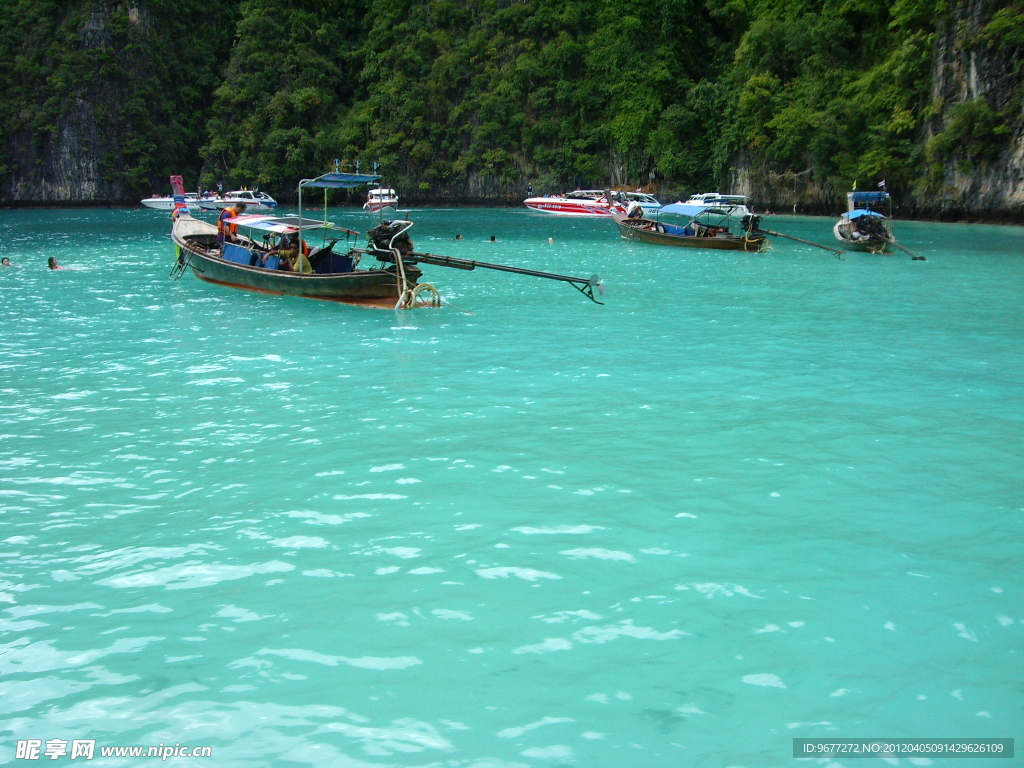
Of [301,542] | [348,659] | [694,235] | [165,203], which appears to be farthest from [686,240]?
[165,203]

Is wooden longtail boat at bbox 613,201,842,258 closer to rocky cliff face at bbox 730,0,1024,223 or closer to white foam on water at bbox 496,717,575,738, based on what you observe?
rocky cliff face at bbox 730,0,1024,223

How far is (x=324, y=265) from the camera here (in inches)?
723

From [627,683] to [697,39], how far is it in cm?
6766

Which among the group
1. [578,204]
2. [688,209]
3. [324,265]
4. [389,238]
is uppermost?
[578,204]

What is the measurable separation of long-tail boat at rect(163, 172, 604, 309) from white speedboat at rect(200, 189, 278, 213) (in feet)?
111

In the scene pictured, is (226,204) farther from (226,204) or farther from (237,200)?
(237,200)

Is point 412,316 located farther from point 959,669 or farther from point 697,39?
point 697,39

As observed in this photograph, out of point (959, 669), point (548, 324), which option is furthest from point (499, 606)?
point (548, 324)

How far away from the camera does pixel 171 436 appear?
866cm

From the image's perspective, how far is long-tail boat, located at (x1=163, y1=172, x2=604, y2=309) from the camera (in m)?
16.4

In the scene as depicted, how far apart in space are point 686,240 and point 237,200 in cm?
3253

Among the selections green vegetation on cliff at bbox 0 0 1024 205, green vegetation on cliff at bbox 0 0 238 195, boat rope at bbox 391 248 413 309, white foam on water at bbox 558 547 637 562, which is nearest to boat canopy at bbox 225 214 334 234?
boat rope at bbox 391 248 413 309

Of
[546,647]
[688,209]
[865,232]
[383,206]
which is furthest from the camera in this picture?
[383,206]

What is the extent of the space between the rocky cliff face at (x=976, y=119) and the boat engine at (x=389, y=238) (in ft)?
111
